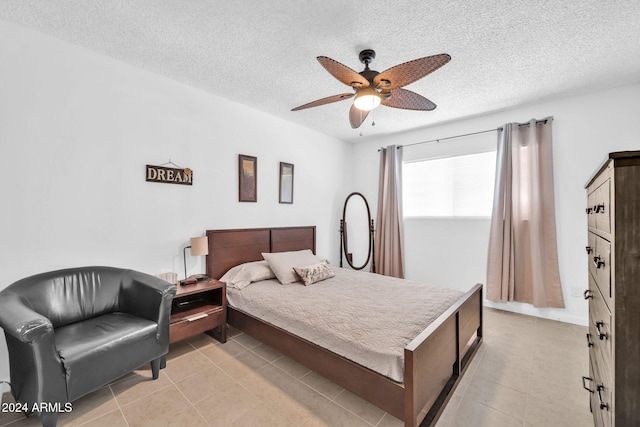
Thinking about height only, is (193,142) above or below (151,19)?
below

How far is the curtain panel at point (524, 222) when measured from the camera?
10.4 feet

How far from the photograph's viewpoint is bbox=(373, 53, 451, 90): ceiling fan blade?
61.8 inches

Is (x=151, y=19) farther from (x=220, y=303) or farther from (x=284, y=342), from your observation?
(x=284, y=342)

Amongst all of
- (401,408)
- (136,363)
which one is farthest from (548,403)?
(136,363)

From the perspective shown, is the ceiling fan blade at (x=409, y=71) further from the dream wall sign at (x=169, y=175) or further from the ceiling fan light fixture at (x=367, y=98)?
the dream wall sign at (x=169, y=175)

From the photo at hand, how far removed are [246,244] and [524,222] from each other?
3.51 meters

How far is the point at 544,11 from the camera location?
175 centimetres

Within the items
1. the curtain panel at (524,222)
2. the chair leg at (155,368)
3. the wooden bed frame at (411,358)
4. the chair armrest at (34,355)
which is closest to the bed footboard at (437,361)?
the wooden bed frame at (411,358)

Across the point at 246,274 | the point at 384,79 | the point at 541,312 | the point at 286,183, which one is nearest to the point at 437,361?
the point at 384,79

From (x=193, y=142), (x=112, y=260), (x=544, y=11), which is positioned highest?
(x=544, y=11)

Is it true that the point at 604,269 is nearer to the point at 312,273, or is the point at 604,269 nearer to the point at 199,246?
the point at 312,273

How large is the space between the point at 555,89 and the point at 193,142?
3978mm

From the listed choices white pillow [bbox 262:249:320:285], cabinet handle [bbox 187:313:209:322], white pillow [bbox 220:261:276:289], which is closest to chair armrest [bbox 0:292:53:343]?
cabinet handle [bbox 187:313:209:322]

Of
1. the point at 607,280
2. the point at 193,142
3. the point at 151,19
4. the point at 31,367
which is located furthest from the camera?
the point at 193,142
